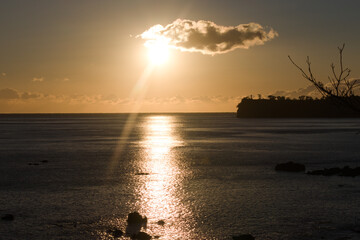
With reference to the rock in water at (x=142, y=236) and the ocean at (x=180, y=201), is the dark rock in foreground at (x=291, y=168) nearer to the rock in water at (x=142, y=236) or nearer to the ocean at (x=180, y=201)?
the ocean at (x=180, y=201)

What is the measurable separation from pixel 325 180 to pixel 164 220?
19.3 m

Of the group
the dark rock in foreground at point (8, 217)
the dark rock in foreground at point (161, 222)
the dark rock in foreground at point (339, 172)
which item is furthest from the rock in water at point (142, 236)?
the dark rock in foreground at point (339, 172)

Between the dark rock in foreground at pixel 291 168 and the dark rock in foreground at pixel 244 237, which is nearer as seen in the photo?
the dark rock in foreground at pixel 244 237

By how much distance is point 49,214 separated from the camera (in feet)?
78.0

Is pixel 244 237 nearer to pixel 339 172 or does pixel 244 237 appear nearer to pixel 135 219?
pixel 135 219

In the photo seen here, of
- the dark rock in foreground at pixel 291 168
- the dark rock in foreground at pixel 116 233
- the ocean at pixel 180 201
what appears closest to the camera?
the dark rock in foreground at pixel 116 233

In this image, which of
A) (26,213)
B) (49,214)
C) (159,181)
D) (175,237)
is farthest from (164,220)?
(159,181)

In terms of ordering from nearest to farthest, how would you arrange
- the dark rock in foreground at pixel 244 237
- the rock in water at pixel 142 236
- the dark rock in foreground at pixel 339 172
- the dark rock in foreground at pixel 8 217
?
1. the dark rock in foreground at pixel 244 237
2. the rock in water at pixel 142 236
3. the dark rock in foreground at pixel 8 217
4. the dark rock in foreground at pixel 339 172

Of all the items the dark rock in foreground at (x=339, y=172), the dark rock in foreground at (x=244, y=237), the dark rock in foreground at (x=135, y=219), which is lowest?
the dark rock in foreground at (x=135, y=219)

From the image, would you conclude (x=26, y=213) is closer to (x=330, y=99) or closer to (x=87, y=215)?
(x=87, y=215)

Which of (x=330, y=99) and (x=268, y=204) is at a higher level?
(x=330, y=99)

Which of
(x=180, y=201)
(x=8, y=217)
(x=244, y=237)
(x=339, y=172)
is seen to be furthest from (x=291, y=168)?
(x=8, y=217)

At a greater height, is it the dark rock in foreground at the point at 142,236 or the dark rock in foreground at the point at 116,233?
the dark rock in foreground at the point at 142,236

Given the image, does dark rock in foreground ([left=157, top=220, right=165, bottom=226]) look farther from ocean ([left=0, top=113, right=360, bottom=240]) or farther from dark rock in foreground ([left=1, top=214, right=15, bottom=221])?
dark rock in foreground ([left=1, top=214, right=15, bottom=221])
